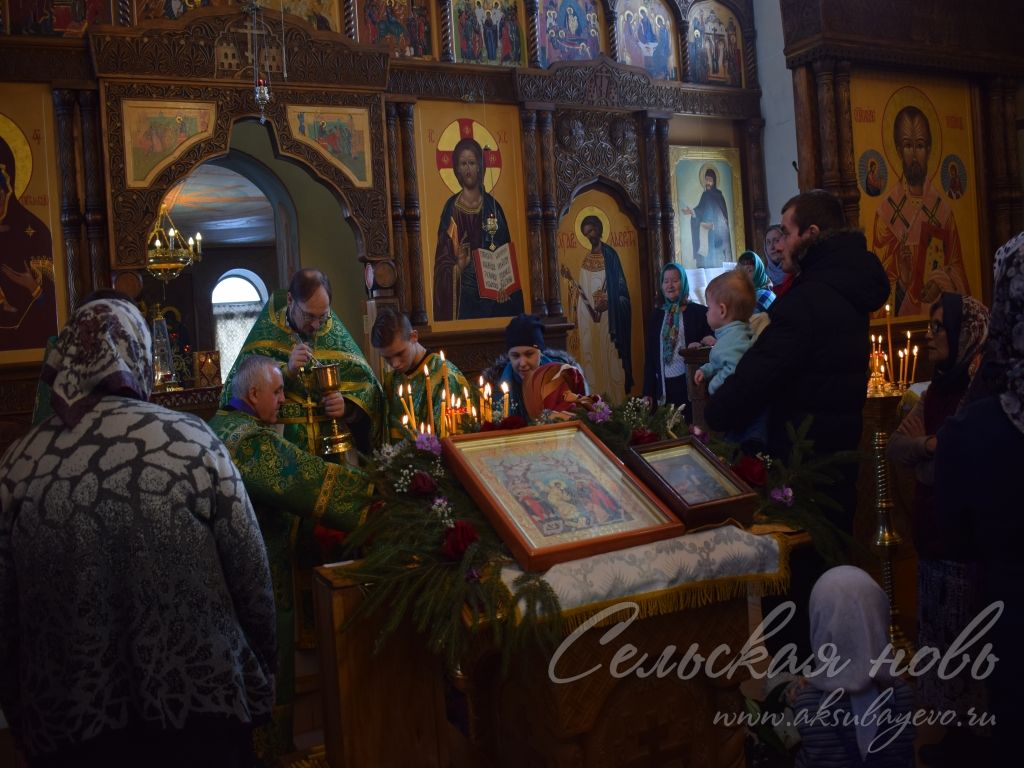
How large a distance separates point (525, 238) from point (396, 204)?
1261 mm

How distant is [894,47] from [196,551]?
722cm

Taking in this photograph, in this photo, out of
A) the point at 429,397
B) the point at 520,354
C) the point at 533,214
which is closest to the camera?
the point at 429,397

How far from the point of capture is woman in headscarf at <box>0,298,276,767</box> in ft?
6.27

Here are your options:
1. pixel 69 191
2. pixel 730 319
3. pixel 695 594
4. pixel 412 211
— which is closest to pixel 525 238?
pixel 412 211

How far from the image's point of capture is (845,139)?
736 centimetres

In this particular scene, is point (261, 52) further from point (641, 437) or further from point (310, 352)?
point (641, 437)

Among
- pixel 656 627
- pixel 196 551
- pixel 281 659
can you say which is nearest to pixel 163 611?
pixel 196 551

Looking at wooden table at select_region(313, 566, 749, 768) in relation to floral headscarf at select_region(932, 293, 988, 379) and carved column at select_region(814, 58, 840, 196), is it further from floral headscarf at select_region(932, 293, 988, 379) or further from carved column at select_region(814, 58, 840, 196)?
carved column at select_region(814, 58, 840, 196)

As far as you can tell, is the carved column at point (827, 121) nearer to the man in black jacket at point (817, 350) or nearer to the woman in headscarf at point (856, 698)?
the man in black jacket at point (817, 350)

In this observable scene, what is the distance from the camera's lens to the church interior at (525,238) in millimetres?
2451

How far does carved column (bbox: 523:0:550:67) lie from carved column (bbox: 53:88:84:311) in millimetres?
3859

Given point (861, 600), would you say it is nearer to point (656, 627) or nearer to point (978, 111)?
point (656, 627)

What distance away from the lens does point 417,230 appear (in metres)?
8.19

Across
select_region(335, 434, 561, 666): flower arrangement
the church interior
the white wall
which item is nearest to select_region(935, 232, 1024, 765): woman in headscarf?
the church interior
